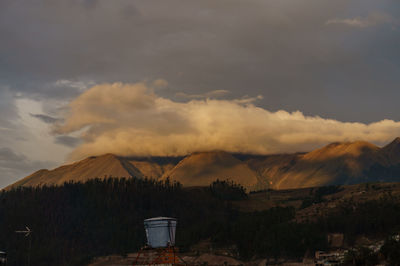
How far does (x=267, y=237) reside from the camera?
157 meters

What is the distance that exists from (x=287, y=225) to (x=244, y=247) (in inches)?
562

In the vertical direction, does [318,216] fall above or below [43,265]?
above

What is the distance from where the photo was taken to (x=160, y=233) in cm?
7875

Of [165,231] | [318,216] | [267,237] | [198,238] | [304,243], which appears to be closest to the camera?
[165,231]

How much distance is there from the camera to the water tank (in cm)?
7869

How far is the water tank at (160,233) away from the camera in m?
78.7

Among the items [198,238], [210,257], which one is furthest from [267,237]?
[198,238]

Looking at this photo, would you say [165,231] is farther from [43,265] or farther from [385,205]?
[43,265]

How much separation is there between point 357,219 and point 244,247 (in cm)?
3344

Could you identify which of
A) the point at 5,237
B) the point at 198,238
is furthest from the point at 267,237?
the point at 5,237

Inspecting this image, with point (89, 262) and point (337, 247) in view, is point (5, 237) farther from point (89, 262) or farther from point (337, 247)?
point (337, 247)

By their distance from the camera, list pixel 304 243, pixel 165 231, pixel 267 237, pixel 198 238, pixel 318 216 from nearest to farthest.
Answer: pixel 165 231
pixel 304 243
pixel 267 237
pixel 318 216
pixel 198 238

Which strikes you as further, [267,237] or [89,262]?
[89,262]

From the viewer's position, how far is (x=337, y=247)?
14838cm
